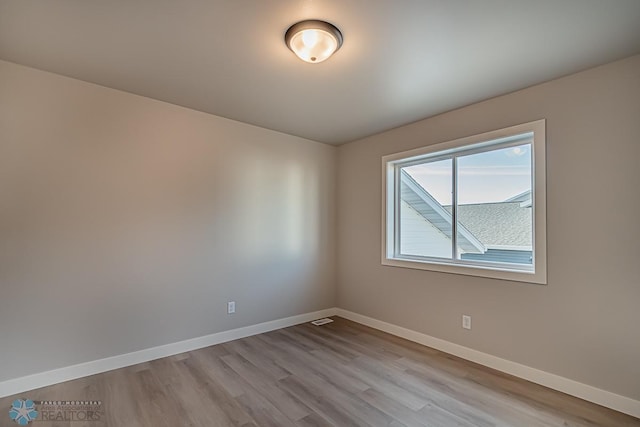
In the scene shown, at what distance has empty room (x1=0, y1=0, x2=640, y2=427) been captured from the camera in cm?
196

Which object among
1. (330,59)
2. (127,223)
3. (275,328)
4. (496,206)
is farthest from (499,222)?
(127,223)

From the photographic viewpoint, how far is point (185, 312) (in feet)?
10.2

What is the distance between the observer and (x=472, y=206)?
315cm

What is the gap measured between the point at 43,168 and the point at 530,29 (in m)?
3.61

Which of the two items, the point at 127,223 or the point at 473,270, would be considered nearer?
the point at 127,223

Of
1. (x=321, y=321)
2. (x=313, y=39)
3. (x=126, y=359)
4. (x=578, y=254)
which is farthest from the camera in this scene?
(x=321, y=321)

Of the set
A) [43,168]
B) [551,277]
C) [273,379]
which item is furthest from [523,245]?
[43,168]

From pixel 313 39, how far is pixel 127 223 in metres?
2.26

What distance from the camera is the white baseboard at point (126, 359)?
7.49 ft

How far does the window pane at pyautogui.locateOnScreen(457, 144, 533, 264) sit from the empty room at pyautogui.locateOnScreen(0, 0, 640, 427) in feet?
0.06

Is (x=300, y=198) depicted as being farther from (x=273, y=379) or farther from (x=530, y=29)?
(x=530, y=29)

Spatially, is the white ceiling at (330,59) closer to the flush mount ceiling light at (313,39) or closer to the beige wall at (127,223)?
the flush mount ceiling light at (313,39)

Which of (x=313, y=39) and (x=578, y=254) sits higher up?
(x=313, y=39)

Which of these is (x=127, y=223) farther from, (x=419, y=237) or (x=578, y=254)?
(x=578, y=254)
